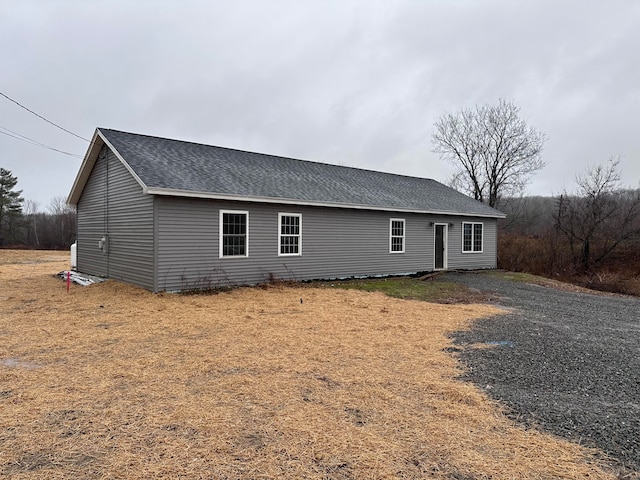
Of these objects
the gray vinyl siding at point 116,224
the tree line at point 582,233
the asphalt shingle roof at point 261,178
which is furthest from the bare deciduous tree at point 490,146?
the gray vinyl siding at point 116,224

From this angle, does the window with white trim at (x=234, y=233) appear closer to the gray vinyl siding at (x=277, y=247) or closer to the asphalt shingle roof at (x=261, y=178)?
the gray vinyl siding at (x=277, y=247)

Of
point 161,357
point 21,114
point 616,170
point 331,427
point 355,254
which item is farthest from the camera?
point 616,170

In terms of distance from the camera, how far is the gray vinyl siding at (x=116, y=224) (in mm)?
10312

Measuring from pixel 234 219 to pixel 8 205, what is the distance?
36.1 metres

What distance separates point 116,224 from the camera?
11.8m

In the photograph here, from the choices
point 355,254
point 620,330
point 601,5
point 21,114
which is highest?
point 601,5

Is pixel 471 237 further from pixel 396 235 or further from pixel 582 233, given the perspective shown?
pixel 582 233

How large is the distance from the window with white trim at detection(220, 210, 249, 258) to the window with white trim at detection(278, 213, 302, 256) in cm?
113

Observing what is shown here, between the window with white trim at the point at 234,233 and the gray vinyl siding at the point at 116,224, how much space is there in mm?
1848

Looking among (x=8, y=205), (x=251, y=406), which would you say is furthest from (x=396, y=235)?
(x=8, y=205)

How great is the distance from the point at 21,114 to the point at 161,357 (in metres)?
15.1

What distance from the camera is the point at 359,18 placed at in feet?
50.3

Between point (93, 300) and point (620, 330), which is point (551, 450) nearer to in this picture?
point (620, 330)

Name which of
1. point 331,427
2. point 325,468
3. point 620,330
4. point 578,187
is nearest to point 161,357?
point 331,427
